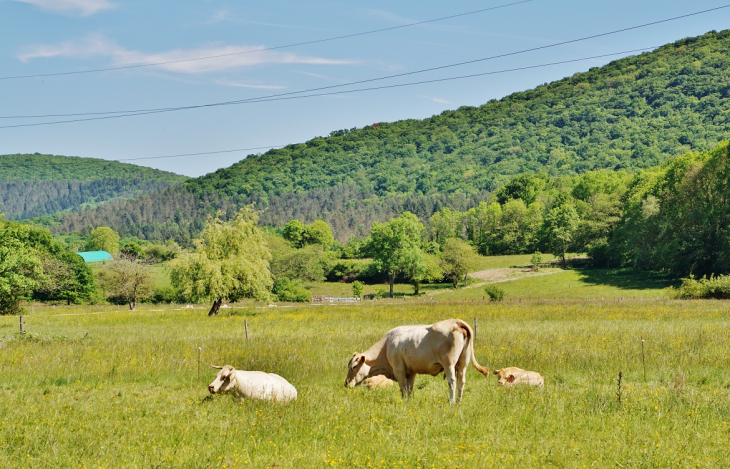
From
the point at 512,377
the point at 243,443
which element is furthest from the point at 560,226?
the point at 243,443

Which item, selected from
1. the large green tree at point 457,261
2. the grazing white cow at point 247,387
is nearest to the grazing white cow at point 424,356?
the grazing white cow at point 247,387

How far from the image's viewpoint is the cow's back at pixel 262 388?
474 inches

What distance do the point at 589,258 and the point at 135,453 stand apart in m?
90.4

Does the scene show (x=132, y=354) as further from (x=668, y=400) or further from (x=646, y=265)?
(x=646, y=265)

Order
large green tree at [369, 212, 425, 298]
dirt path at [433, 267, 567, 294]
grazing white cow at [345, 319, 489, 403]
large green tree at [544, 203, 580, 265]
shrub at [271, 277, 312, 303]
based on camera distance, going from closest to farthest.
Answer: grazing white cow at [345, 319, 489, 403]
shrub at [271, 277, 312, 303]
dirt path at [433, 267, 567, 294]
large green tree at [369, 212, 425, 298]
large green tree at [544, 203, 580, 265]

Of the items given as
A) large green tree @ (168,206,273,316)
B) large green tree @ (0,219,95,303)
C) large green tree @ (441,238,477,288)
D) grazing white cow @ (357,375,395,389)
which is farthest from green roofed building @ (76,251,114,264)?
grazing white cow @ (357,375,395,389)

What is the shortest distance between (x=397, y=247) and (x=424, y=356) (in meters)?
72.8

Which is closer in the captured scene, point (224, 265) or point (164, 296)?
point (224, 265)

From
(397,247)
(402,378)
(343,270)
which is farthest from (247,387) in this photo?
(343,270)

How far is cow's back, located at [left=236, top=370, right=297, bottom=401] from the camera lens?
1204 centimetres

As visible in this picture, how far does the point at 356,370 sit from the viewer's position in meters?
13.5

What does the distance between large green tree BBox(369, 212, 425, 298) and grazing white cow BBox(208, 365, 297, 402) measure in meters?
70.7

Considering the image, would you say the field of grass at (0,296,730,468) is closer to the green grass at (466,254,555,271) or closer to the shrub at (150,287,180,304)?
the shrub at (150,287,180,304)

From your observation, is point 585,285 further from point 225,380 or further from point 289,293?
point 225,380
